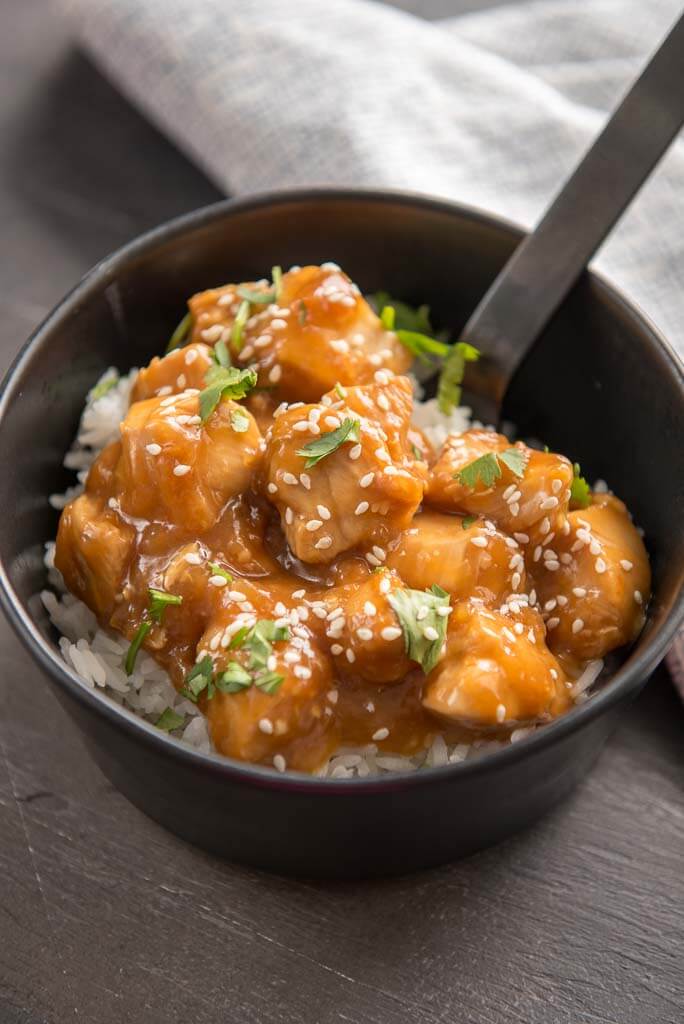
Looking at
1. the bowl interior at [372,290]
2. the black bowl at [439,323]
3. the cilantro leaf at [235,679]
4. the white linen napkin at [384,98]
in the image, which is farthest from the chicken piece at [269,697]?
the white linen napkin at [384,98]

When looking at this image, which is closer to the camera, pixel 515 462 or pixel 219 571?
pixel 219 571

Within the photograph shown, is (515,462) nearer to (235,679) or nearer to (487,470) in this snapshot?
(487,470)

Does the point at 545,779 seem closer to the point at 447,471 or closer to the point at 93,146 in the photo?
the point at 447,471

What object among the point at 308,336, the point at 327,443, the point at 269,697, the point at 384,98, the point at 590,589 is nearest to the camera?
the point at 269,697

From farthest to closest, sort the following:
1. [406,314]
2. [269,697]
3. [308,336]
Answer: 1. [406,314]
2. [308,336]
3. [269,697]

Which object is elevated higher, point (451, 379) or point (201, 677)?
point (451, 379)

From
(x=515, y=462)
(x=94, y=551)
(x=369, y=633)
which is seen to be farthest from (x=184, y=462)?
(x=515, y=462)

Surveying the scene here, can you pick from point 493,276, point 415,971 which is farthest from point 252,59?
point 415,971
